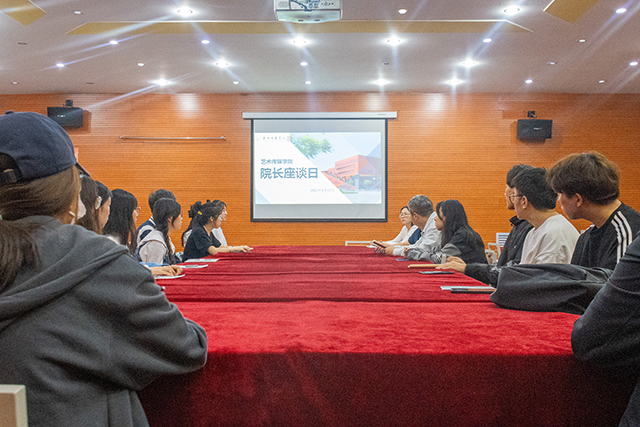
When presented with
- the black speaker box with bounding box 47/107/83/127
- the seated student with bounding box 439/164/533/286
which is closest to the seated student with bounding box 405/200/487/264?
the seated student with bounding box 439/164/533/286

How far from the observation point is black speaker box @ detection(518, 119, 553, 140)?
686 cm

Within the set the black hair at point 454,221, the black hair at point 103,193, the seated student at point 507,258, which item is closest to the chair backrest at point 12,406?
the black hair at point 103,193

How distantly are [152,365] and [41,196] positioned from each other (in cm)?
35

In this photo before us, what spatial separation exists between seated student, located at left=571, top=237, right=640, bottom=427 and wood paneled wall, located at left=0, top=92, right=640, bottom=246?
6.22 meters

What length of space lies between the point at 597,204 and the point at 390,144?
566 cm

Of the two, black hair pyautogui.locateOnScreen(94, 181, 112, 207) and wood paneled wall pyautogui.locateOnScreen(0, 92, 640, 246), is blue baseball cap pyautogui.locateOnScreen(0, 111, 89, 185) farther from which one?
wood paneled wall pyautogui.locateOnScreen(0, 92, 640, 246)

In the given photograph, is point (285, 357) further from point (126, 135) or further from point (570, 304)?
point (126, 135)

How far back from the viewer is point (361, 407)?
890 mm

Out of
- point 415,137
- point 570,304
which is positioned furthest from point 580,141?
point 570,304

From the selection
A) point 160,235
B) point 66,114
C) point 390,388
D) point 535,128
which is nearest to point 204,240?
point 160,235

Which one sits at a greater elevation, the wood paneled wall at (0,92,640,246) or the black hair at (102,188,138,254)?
the wood paneled wall at (0,92,640,246)

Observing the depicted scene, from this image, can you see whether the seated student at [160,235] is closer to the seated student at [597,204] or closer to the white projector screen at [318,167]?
the seated student at [597,204]

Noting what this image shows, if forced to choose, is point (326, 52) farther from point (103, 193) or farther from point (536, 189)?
point (103, 193)

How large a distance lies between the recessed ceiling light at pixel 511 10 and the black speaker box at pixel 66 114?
6.30 meters
